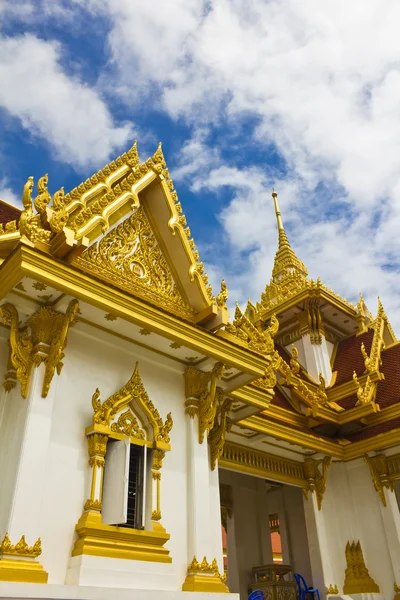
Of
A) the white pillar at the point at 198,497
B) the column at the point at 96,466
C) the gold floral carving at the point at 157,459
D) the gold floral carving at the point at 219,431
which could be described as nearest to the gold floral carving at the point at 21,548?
the column at the point at 96,466

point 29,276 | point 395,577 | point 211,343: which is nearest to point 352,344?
point 395,577

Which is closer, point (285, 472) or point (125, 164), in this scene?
point (125, 164)

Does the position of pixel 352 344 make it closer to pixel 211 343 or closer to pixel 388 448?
pixel 388 448

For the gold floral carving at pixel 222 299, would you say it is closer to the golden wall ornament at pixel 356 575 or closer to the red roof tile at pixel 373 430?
the red roof tile at pixel 373 430

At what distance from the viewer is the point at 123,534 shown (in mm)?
4996

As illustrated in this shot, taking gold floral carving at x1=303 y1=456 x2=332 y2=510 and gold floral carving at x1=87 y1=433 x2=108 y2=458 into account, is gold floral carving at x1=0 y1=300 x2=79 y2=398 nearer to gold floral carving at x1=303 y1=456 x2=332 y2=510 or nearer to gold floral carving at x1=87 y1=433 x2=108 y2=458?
gold floral carving at x1=87 y1=433 x2=108 y2=458

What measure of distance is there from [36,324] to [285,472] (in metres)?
5.83

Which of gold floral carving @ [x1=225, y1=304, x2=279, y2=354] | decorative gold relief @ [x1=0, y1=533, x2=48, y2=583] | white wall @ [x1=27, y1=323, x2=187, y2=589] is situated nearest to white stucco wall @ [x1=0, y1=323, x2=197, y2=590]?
white wall @ [x1=27, y1=323, x2=187, y2=589]

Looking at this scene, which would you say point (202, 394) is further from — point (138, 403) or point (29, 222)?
point (29, 222)

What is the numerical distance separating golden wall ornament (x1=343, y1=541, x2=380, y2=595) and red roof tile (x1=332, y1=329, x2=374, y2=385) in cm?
387

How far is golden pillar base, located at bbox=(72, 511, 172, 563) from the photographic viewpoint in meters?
4.70

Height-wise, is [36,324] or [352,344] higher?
[352,344]

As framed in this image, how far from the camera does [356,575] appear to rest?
8914 millimetres

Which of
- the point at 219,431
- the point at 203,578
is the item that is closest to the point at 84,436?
the point at 203,578
